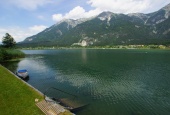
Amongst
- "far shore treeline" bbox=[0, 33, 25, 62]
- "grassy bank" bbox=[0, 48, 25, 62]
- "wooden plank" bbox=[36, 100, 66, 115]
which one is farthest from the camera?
"far shore treeline" bbox=[0, 33, 25, 62]

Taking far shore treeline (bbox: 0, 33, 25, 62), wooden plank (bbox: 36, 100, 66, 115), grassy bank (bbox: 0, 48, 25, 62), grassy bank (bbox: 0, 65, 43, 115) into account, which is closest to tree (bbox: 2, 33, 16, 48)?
far shore treeline (bbox: 0, 33, 25, 62)

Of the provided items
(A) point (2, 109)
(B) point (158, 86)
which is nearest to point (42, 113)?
(A) point (2, 109)

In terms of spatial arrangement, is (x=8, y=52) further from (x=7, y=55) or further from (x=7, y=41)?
(x=7, y=41)

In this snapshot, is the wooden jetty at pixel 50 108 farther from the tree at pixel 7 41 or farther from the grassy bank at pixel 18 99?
the tree at pixel 7 41

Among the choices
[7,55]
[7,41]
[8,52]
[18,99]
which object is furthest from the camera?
[7,41]

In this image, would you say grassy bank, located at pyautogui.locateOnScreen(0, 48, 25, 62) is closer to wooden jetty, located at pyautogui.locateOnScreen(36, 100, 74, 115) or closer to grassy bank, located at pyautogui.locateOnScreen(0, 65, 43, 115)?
grassy bank, located at pyautogui.locateOnScreen(0, 65, 43, 115)

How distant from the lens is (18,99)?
119ft

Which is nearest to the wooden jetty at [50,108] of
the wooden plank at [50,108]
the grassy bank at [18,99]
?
the wooden plank at [50,108]

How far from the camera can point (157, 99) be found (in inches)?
1661

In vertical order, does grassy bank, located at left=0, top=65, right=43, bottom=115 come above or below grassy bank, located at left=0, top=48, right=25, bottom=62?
below

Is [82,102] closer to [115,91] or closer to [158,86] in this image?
[115,91]

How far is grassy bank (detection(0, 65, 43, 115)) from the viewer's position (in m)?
31.2

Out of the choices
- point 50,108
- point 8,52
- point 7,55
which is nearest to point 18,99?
point 50,108

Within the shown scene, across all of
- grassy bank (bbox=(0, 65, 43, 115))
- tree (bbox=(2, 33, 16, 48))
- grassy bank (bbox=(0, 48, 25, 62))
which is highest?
tree (bbox=(2, 33, 16, 48))
